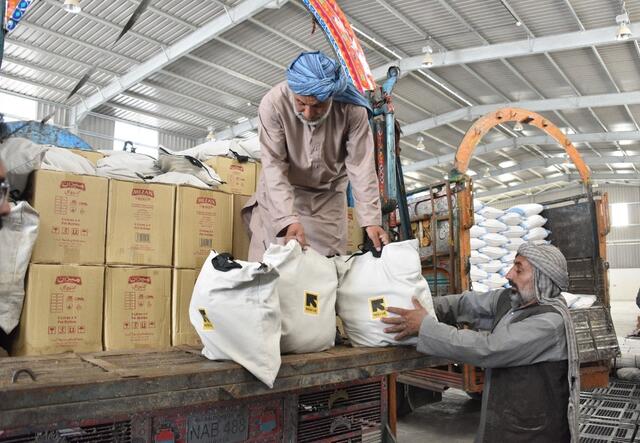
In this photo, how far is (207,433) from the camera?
1.85 meters

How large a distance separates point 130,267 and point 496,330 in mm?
1719

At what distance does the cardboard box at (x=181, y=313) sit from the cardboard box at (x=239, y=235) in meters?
0.37

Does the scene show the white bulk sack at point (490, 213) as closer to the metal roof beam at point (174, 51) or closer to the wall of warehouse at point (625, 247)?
the metal roof beam at point (174, 51)

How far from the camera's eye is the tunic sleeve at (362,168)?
2672 millimetres

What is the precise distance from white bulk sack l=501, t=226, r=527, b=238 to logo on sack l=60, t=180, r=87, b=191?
5329 mm

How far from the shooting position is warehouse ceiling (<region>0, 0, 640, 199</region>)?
25.8 feet

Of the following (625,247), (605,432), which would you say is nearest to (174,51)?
(605,432)

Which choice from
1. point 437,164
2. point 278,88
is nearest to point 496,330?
point 278,88

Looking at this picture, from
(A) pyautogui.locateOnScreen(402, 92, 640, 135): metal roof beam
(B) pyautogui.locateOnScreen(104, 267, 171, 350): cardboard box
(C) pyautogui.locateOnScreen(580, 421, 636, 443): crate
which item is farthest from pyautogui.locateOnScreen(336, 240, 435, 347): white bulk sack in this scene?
(A) pyautogui.locateOnScreen(402, 92, 640, 135): metal roof beam

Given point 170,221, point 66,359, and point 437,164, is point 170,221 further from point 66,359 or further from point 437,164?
point 437,164

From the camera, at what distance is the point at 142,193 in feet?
8.39

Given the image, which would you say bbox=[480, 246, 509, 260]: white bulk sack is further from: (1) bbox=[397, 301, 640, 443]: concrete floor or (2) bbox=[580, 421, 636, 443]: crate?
(2) bbox=[580, 421, 636, 443]: crate

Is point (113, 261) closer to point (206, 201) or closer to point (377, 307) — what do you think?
point (206, 201)

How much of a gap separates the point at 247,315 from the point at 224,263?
0.21 metres
